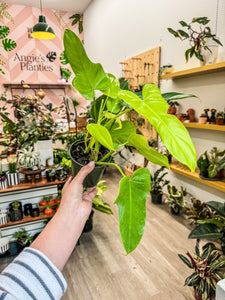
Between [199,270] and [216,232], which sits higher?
[216,232]

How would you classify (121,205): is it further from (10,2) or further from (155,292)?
(10,2)

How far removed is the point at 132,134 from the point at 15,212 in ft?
6.09

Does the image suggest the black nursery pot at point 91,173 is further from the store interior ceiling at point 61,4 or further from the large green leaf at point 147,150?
the store interior ceiling at point 61,4

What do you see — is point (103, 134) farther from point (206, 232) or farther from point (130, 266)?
point (130, 266)

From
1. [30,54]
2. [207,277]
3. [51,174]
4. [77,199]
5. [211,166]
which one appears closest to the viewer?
[77,199]

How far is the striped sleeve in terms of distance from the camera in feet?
1.40

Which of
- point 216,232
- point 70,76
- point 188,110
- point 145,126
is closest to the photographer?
point 216,232

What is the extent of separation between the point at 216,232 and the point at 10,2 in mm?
7526

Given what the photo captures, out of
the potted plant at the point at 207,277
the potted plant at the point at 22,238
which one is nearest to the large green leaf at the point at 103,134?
the potted plant at the point at 207,277

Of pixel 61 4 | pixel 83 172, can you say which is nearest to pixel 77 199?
pixel 83 172

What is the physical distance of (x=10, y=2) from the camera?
19.5 ft

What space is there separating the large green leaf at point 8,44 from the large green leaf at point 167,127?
22.8ft

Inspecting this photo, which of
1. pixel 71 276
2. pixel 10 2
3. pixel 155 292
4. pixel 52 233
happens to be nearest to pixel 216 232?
pixel 155 292

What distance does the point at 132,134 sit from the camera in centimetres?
65
